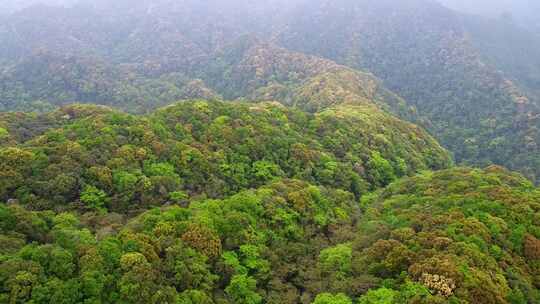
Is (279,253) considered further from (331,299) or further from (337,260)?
(331,299)

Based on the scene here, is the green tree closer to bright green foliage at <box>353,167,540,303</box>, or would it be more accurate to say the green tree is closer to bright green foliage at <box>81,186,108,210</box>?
bright green foliage at <box>81,186,108,210</box>

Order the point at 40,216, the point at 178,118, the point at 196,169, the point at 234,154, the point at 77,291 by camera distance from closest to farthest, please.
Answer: the point at 77,291
the point at 40,216
the point at 196,169
the point at 234,154
the point at 178,118

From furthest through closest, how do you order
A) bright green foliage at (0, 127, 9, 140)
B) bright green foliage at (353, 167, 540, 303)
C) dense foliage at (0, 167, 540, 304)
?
bright green foliage at (0, 127, 9, 140) → bright green foliage at (353, 167, 540, 303) → dense foliage at (0, 167, 540, 304)

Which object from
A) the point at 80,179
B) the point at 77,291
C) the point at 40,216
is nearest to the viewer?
the point at 77,291

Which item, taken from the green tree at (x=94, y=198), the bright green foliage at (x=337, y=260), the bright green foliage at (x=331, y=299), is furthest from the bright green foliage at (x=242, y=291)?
the green tree at (x=94, y=198)

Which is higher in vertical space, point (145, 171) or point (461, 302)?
point (461, 302)

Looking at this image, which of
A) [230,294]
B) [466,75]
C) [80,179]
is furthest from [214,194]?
[466,75]

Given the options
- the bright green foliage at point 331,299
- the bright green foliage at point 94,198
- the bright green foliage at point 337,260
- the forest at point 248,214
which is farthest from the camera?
the bright green foliage at point 94,198

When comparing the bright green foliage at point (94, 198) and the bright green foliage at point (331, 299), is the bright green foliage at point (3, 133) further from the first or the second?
the bright green foliage at point (331, 299)

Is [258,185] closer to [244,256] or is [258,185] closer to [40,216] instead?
[244,256]

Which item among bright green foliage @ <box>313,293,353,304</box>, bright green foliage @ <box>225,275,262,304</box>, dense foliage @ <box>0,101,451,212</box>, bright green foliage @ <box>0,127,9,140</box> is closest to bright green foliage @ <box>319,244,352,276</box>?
bright green foliage @ <box>313,293,353,304</box>

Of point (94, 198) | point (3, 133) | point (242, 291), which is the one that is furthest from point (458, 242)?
point (3, 133)
